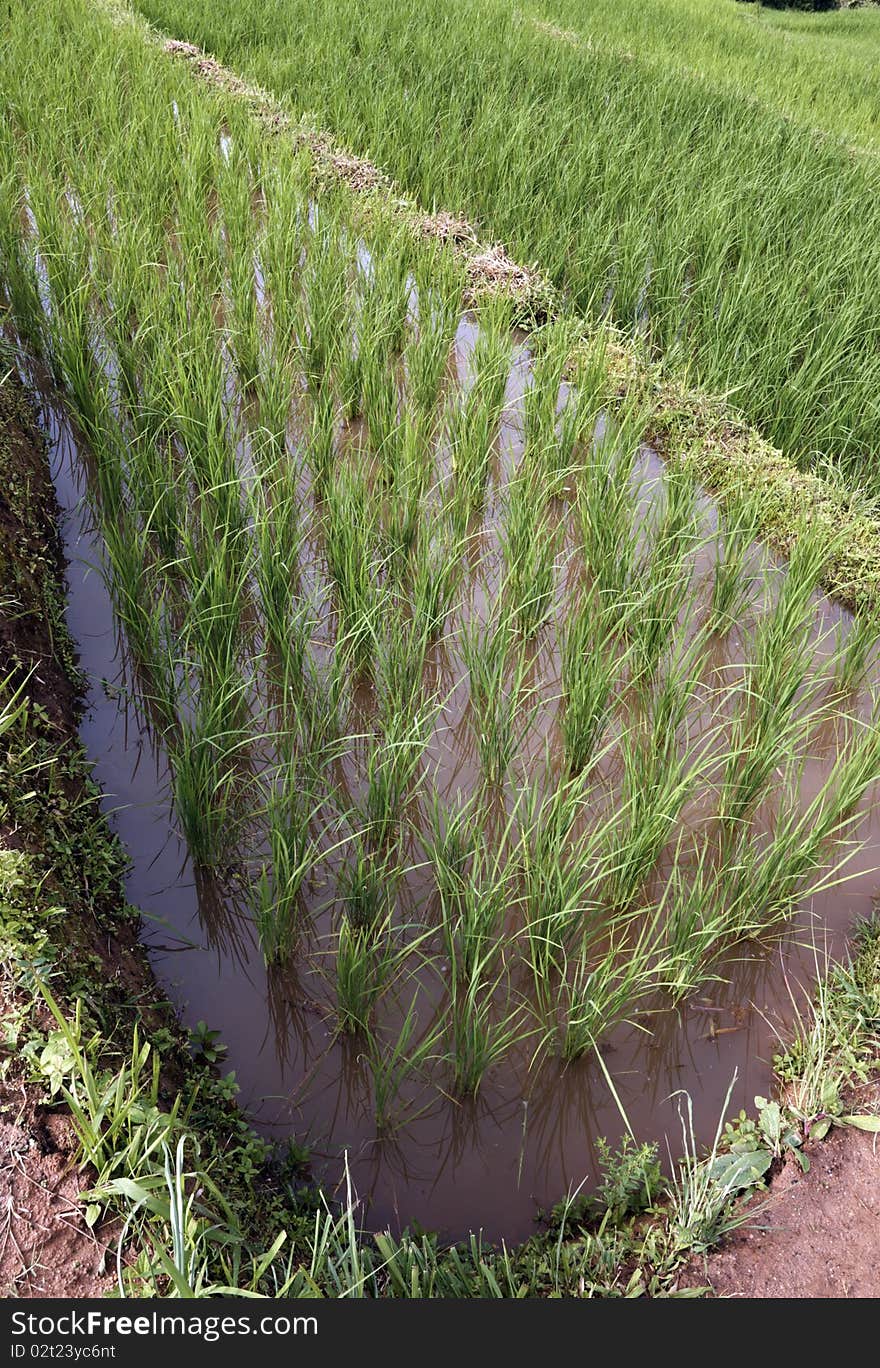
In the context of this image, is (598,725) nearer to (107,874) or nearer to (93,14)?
(107,874)

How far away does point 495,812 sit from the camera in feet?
6.82

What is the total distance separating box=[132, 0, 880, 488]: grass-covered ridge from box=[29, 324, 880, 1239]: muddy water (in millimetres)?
2159

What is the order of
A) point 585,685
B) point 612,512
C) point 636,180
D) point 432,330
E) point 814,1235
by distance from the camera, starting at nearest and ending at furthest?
point 814,1235 → point 585,685 → point 612,512 → point 432,330 → point 636,180

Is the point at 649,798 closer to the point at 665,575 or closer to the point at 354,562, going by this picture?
the point at 665,575

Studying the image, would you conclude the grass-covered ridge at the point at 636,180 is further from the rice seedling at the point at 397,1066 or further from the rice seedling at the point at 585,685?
the rice seedling at the point at 397,1066

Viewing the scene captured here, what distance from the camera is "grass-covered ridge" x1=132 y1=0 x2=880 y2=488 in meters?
3.47

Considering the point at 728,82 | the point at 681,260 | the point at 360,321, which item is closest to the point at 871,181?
the point at 681,260

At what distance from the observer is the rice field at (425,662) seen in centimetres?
173

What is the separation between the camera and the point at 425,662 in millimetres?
2451

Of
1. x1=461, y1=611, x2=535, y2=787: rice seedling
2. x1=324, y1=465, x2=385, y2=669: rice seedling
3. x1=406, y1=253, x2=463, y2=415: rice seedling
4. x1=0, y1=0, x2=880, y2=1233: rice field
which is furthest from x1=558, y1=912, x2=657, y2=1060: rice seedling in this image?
x1=406, y1=253, x2=463, y2=415: rice seedling

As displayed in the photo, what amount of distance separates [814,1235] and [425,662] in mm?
1540

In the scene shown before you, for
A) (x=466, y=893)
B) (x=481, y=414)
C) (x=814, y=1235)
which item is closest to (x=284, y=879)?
(x=466, y=893)

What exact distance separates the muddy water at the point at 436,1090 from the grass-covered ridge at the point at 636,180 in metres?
2.16

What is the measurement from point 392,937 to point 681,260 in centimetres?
350
